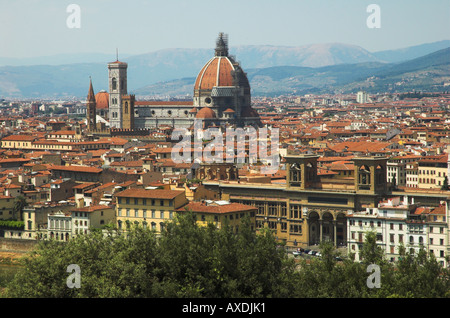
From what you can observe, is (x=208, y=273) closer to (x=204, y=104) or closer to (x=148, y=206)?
(x=148, y=206)

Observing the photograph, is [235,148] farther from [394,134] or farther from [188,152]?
[394,134]

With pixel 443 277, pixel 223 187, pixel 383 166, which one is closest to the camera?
pixel 443 277

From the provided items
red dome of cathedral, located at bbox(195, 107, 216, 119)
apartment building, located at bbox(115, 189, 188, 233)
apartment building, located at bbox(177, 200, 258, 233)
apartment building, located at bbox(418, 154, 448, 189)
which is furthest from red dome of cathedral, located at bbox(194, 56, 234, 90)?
apartment building, located at bbox(177, 200, 258, 233)

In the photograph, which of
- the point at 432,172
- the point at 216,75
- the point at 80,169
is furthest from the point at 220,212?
the point at 216,75

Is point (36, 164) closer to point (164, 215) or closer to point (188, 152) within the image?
point (188, 152)

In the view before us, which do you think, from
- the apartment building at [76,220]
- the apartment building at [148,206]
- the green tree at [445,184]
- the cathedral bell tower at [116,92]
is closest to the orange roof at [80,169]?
Result: the apartment building at [76,220]

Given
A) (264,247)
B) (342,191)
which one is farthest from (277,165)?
(264,247)

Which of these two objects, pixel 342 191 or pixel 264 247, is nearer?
pixel 264 247
